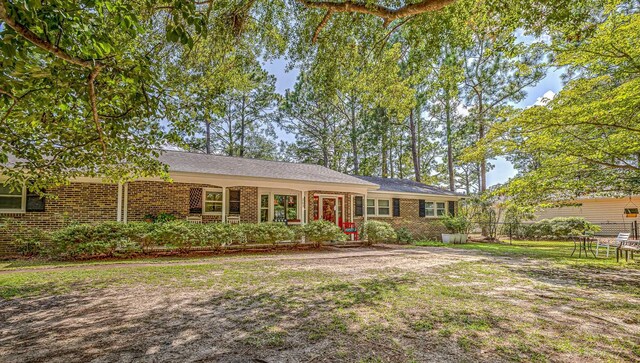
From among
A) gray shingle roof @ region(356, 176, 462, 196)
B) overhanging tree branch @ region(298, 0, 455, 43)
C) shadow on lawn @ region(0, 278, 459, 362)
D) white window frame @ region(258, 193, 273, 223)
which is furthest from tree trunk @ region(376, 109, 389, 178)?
shadow on lawn @ region(0, 278, 459, 362)

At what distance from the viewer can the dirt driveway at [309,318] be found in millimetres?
3217

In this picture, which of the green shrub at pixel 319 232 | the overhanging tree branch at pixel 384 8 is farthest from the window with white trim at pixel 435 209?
the overhanging tree branch at pixel 384 8

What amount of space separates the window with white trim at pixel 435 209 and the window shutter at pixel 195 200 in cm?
1315

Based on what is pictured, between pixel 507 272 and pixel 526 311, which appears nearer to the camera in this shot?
pixel 526 311

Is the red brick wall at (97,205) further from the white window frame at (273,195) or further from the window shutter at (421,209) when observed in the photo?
the window shutter at (421,209)

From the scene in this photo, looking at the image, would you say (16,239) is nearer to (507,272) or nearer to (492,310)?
(492,310)

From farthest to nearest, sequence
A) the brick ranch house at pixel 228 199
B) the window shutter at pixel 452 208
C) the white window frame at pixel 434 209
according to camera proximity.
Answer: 1. the window shutter at pixel 452 208
2. the white window frame at pixel 434 209
3. the brick ranch house at pixel 228 199

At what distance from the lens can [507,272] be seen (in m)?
8.14

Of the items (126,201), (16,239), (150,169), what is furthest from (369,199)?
(16,239)

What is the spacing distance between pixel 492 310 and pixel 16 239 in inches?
516

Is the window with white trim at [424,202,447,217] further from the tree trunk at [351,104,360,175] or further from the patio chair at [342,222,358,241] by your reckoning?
the tree trunk at [351,104,360,175]

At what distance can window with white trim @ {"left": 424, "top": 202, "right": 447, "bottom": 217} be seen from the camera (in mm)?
19938

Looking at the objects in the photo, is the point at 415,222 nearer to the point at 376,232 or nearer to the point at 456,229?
the point at 456,229

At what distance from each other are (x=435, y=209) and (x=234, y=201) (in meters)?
12.5
